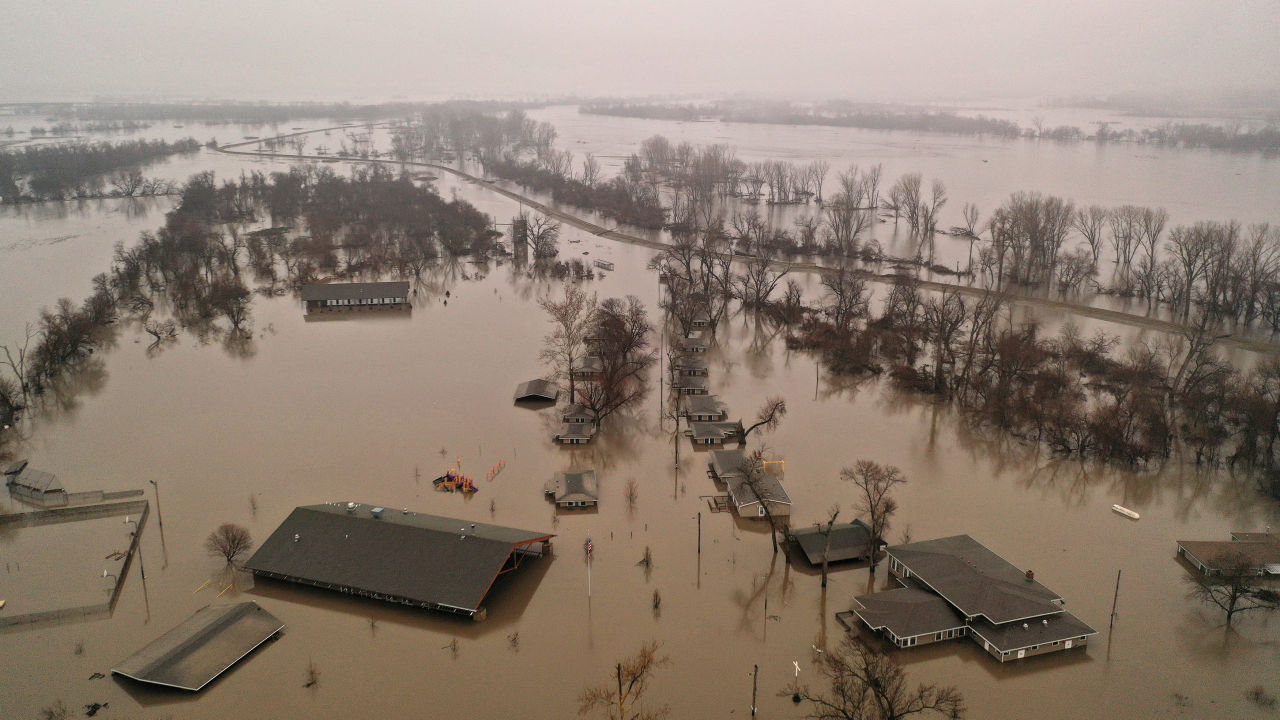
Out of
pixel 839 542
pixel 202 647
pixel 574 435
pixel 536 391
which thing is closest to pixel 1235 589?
pixel 839 542

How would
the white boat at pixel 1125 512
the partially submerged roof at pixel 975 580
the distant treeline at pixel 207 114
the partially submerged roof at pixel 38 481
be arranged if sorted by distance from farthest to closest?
1. the distant treeline at pixel 207 114
2. the partially submerged roof at pixel 38 481
3. the white boat at pixel 1125 512
4. the partially submerged roof at pixel 975 580

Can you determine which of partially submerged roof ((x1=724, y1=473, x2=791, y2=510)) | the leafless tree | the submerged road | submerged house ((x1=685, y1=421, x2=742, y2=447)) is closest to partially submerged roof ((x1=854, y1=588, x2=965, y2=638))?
partially submerged roof ((x1=724, y1=473, x2=791, y2=510))

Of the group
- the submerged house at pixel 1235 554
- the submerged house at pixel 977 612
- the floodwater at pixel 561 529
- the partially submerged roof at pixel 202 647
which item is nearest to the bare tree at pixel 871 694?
the floodwater at pixel 561 529

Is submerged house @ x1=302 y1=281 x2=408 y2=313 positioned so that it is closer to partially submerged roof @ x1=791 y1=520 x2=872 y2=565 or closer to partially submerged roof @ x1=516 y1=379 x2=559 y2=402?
partially submerged roof @ x1=516 y1=379 x2=559 y2=402

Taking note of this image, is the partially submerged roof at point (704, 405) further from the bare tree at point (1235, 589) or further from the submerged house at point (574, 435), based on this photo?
the bare tree at point (1235, 589)

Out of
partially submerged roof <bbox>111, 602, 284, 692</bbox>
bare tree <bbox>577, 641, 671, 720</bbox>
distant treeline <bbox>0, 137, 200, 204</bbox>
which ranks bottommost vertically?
bare tree <bbox>577, 641, 671, 720</bbox>
